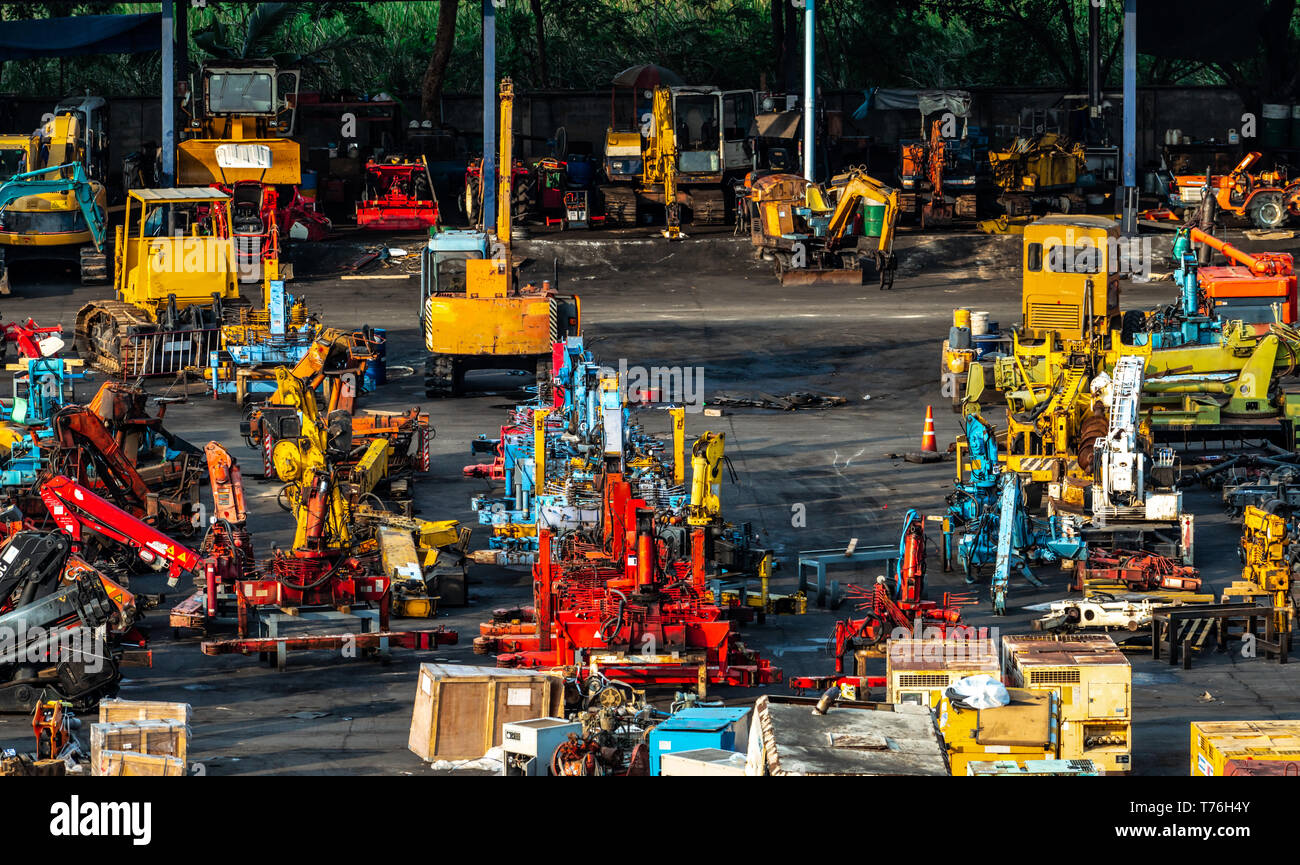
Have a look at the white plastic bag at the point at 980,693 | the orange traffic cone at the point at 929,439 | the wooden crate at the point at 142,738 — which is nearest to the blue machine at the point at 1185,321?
the orange traffic cone at the point at 929,439

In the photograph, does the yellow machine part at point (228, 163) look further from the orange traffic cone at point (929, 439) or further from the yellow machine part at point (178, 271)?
the orange traffic cone at point (929, 439)

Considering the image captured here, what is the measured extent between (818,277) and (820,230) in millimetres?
1053

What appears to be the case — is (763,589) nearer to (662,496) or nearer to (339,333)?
(662,496)

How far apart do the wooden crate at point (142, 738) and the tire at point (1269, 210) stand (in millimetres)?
34617

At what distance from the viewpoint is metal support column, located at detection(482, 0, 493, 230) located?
43.8 metres

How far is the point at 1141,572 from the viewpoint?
74.4 feet

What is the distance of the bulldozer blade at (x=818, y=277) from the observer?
1682 inches

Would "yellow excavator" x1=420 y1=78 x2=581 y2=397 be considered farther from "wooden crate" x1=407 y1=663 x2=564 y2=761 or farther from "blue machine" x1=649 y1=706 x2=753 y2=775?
"blue machine" x1=649 y1=706 x2=753 y2=775

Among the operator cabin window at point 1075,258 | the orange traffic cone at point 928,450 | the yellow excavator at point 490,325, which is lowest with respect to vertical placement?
the orange traffic cone at point 928,450

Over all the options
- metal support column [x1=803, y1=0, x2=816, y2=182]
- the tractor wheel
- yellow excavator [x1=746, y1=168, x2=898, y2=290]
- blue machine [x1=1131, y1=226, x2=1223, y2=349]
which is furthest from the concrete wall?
the tractor wheel

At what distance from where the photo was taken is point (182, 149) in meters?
45.0

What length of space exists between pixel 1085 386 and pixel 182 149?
2347 centimetres

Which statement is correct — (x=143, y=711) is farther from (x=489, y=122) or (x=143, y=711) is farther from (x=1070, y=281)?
(x=489, y=122)

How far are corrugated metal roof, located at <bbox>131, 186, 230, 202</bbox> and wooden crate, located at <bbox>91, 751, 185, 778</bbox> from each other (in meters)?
23.1
